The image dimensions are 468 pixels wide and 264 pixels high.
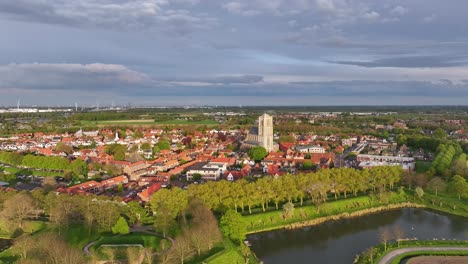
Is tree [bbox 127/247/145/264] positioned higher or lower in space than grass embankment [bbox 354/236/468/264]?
higher

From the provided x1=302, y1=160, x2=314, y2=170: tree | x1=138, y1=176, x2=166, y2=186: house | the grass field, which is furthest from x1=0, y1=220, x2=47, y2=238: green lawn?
Answer: x1=302, y1=160, x2=314, y2=170: tree

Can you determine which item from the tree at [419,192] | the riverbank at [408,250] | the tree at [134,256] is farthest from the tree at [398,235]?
the tree at [134,256]

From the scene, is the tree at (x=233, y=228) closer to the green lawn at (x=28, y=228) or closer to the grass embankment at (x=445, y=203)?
the green lawn at (x=28, y=228)

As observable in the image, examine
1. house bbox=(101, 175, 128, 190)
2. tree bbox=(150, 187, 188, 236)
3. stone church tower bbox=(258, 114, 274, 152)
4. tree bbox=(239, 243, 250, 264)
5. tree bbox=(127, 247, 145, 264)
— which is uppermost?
stone church tower bbox=(258, 114, 274, 152)

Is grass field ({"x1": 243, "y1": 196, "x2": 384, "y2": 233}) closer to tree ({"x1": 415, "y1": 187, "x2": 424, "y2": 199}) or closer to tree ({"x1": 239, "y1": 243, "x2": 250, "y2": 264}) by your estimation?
tree ({"x1": 239, "y1": 243, "x2": 250, "y2": 264})

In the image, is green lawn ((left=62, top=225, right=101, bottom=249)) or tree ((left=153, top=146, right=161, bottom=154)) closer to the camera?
green lawn ((left=62, top=225, right=101, bottom=249))

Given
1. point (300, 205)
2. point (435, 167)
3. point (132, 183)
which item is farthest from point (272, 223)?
point (435, 167)
